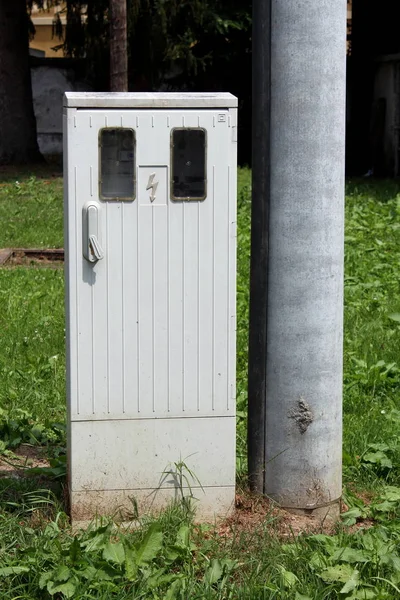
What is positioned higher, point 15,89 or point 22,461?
point 15,89

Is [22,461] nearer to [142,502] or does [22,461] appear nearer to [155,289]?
[142,502]

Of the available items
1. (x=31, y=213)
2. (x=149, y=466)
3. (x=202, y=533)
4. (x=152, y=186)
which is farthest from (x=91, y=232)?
(x=31, y=213)

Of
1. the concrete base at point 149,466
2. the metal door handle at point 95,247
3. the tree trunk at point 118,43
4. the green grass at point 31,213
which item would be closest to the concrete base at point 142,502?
the concrete base at point 149,466

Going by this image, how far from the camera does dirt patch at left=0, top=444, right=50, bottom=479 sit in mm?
4696

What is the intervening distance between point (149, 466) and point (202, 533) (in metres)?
0.31

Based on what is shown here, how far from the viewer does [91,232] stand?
389 cm

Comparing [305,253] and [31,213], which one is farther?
[31,213]

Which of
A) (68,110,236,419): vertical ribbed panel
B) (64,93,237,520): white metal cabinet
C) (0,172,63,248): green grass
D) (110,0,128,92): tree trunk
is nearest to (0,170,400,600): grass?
(64,93,237,520): white metal cabinet

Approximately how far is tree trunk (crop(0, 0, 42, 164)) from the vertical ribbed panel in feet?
59.7

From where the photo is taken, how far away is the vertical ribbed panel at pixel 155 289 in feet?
12.9

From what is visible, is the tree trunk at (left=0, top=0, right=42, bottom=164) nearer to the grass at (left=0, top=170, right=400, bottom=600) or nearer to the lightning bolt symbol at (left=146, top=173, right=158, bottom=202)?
the grass at (left=0, top=170, right=400, bottom=600)

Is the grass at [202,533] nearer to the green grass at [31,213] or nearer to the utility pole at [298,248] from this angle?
the utility pole at [298,248]

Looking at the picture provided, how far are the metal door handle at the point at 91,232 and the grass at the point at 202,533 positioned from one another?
3.04ft

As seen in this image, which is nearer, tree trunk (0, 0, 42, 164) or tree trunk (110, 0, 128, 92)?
tree trunk (110, 0, 128, 92)
